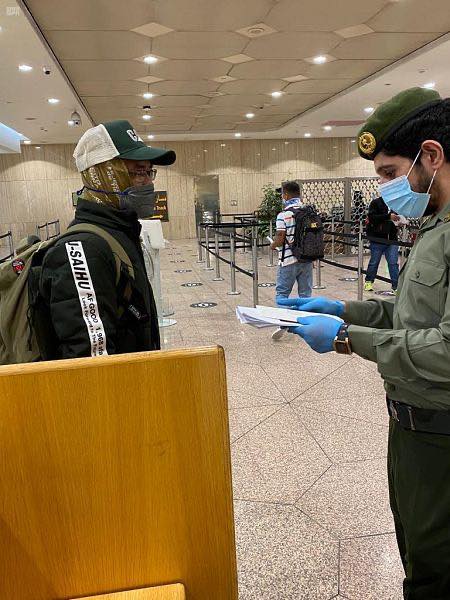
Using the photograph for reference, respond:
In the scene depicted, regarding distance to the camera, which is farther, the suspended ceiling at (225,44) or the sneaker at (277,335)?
the suspended ceiling at (225,44)

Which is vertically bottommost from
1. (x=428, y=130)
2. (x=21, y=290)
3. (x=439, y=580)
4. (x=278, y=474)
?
(x=278, y=474)

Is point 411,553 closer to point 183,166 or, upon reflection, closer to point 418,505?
point 418,505

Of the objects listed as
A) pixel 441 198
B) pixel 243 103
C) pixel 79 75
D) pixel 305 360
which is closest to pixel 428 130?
pixel 441 198

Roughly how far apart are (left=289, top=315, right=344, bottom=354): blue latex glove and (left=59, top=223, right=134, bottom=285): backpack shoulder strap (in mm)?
616

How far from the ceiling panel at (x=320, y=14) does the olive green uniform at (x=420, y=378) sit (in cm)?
557

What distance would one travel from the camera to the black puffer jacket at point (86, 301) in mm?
1501

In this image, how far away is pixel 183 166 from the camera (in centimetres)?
1962

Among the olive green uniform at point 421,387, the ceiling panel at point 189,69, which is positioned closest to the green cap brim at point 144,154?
the olive green uniform at point 421,387

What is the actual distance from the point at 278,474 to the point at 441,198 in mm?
1928

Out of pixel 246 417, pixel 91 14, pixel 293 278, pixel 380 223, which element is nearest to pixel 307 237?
pixel 293 278

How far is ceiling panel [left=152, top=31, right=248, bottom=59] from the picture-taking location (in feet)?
23.0

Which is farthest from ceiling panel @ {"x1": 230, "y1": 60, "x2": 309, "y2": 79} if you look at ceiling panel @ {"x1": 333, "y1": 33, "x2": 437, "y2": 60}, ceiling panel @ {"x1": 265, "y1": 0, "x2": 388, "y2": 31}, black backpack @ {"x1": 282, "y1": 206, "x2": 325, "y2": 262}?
black backpack @ {"x1": 282, "y1": 206, "x2": 325, "y2": 262}

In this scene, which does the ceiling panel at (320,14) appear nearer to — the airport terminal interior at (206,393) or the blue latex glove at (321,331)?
the airport terminal interior at (206,393)

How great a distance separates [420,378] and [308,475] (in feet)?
5.56
